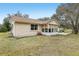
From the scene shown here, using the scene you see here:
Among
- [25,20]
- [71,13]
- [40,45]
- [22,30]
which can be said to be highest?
[71,13]

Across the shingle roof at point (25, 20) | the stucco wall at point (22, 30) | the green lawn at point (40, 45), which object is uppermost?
the shingle roof at point (25, 20)

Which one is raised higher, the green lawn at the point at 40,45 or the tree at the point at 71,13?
the tree at the point at 71,13

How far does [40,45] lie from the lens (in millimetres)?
6598

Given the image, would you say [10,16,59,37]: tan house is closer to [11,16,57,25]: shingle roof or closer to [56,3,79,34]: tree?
[11,16,57,25]: shingle roof

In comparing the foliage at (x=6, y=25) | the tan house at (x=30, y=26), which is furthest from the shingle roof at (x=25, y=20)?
the foliage at (x=6, y=25)

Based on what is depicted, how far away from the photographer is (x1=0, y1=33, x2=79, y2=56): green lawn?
21.4 ft

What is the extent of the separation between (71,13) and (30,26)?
0.72 meters

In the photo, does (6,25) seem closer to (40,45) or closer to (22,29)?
(22,29)

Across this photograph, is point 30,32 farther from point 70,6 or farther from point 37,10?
point 70,6

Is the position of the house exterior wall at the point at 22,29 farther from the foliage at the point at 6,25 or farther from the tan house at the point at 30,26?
the foliage at the point at 6,25

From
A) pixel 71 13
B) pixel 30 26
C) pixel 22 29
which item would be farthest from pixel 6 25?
pixel 71 13

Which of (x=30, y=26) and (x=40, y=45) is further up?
(x=30, y=26)

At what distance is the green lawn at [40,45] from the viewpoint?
21.4 ft

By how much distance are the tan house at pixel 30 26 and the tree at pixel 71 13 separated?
203mm
